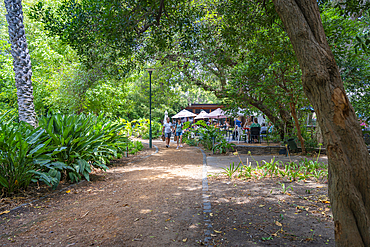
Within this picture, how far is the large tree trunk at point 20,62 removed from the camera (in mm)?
6777

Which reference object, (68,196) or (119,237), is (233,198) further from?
(68,196)

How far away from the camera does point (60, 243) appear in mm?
2746

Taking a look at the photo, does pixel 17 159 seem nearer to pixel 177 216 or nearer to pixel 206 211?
pixel 177 216

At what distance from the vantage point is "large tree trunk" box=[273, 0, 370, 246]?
2018 millimetres

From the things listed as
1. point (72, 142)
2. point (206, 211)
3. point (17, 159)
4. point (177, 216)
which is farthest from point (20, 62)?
point (206, 211)

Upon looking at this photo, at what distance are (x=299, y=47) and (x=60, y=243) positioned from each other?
3.31 meters

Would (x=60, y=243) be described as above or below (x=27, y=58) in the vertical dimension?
below

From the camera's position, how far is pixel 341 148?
2018mm

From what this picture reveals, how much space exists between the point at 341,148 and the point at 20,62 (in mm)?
8164

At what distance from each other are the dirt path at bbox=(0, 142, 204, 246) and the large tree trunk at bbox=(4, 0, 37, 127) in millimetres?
3201

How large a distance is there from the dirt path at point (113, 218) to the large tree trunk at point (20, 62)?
3201 mm

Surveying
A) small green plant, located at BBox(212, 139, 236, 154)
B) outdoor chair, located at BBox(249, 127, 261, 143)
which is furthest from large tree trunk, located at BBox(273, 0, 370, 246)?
A: outdoor chair, located at BBox(249, 127, 261, 143)

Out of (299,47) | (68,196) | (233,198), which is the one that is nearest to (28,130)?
(68,196)

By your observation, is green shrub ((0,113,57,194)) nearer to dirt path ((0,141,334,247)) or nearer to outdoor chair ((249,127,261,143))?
dirt path ((0,141,334,247))
